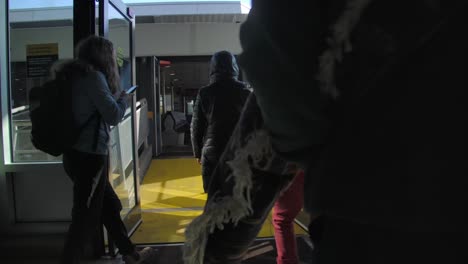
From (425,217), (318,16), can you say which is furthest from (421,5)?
(425,217)

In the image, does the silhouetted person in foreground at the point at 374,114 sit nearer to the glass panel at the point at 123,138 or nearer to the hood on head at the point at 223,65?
the hood on head at the point at 223,65

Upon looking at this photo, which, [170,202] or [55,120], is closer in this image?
[55,120]

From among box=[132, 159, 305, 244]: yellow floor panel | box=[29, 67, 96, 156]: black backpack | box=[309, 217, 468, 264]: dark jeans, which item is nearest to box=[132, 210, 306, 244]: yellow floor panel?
box=[132, 159, 305, 244]: yellow floor panel

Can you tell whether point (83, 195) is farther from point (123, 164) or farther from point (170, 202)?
point (170, 202)

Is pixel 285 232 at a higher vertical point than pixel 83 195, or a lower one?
lower

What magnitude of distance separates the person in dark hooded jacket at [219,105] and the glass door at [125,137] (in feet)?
2.70

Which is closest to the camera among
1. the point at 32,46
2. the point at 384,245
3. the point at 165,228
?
the point at 384,245

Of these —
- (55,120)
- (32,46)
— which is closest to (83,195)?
(55,120)

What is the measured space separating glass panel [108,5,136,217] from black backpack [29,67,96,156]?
95 cm

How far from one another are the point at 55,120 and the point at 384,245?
8.40 feet

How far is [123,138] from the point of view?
4.26 metres

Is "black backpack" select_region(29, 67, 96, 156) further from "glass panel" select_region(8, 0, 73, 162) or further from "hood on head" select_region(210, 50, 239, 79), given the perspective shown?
"hood on head" select_region(210, 50, 239, 79)

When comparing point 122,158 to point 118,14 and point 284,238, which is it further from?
point 284,238

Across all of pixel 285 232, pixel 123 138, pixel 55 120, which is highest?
pixel 55 120
